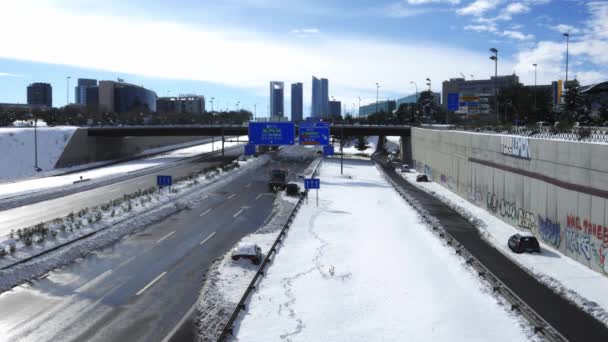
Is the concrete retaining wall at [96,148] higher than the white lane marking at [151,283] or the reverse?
higher

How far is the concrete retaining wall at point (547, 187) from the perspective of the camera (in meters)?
26.2

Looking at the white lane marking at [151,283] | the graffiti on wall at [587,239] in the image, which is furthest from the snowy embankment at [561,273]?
the white lane marking at [151,283]

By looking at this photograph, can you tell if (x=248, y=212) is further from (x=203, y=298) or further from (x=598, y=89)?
(x=598, y=89)

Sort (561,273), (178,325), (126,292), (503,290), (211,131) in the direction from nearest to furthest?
(178,325)
(503,290)
(126,292)
(561,273)
(211,131)

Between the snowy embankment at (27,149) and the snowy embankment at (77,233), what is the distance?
40075mm

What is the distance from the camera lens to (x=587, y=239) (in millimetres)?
27047

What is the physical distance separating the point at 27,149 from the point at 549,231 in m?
85.2

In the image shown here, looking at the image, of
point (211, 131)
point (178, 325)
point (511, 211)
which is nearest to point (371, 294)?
point (178, 325)

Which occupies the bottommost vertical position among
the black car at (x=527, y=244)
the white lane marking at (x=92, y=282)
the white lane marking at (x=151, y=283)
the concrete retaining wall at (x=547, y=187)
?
the white lane marking at (x=151, y=283)

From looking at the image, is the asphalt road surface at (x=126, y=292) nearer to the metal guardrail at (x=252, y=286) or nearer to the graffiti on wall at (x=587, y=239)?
the metal guardrail at (x=252, y=286)

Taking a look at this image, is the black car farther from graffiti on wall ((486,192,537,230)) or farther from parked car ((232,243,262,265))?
parked car ((232,243,262,265))

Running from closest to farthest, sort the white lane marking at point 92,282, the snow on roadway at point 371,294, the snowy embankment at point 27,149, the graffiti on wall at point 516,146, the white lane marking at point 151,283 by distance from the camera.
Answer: the snow on roadway at point 371,294 → the white lane marking at point 151,283 → the white lane marking at point 92,282 → the graffiti on wall at point 516,146 → the snowy embankment at point 27,149

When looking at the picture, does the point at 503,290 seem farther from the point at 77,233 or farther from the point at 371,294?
the point at 77,233

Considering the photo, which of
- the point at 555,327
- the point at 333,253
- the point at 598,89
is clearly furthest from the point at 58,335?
the point at 598,89
